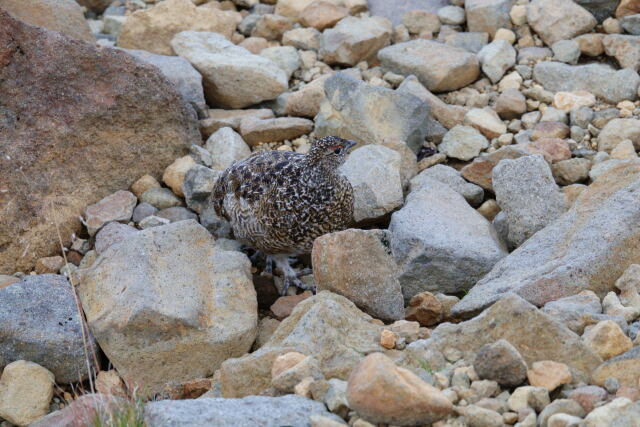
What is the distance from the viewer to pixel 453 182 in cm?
709

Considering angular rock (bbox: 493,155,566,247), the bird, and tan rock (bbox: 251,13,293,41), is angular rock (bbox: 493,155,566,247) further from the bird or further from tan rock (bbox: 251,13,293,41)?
tan rock (bbox: 251,13,293,41)

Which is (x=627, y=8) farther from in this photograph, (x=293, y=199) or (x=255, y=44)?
(x=293, y=199)

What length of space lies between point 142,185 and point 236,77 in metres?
1.42

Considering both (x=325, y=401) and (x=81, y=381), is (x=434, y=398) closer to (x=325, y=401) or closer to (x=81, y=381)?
(x=325, y=401)

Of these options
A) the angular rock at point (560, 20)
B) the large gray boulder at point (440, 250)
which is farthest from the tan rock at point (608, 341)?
the angular rock at point (560, 20)

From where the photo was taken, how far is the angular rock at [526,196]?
20.4 feet

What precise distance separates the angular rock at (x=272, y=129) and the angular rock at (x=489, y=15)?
80.3 inches

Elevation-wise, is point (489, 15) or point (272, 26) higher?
point (489, 15)

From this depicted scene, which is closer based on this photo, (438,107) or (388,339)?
(388,339)

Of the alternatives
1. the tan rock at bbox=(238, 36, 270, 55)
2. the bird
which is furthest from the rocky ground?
the bird

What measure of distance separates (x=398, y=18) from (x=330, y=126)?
84.5 inches

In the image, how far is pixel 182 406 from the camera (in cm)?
363

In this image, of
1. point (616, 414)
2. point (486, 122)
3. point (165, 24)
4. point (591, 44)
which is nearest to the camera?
point (616, 414)

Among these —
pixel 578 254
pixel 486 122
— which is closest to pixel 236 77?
pixel 486 122
